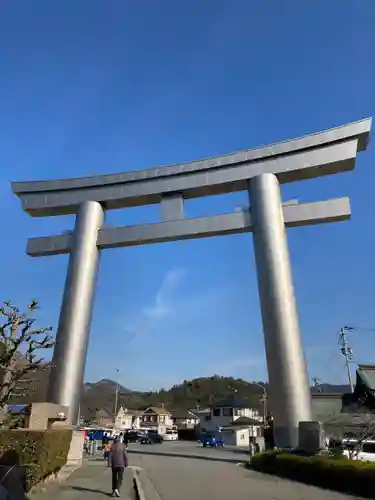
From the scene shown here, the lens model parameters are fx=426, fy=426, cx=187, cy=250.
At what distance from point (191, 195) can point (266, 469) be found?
29.2 feet

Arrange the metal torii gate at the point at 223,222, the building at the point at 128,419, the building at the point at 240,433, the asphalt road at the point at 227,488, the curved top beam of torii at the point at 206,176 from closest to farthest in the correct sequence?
1. the asphalt road at the point at 227,488
2. the metal torii gate at the point at 223,222
3. the curved top beam of torii at the point at 206,176
4. the building at the point at 240,433
5. the building at the point at 128,419

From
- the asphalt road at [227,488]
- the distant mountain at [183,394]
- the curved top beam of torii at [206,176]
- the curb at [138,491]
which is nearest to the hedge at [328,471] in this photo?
the asphalt road at [227,488]

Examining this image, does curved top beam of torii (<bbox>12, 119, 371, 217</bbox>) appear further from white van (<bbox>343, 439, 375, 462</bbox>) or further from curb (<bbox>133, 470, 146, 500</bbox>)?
curb (<bbox>133, 470, 146, 500</bbox>)

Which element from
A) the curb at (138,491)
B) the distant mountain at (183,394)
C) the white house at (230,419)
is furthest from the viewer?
the distant mountain at (183,394)

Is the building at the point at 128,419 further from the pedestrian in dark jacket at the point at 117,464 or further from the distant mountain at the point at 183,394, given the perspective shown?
the pedestrian in dark jacket at the point at 117,464

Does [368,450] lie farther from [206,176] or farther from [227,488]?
[206,176]

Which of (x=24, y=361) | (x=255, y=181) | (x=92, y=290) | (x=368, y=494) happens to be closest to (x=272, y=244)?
(x=255, y=181)

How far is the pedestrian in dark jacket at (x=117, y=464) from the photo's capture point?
828cm

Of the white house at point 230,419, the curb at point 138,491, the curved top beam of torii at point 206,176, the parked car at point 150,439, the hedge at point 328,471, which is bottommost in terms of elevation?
the curb at point 138,491

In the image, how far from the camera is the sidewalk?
25.4ft

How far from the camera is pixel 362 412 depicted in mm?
11320

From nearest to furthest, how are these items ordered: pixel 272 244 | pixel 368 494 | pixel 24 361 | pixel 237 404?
pixel 24 361 < pixel 368 494 < pixel 272 244 < pixel 237 404

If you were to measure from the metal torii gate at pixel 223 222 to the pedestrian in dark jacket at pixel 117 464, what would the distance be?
3.80m

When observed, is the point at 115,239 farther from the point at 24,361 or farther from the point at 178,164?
the point at 24,361
